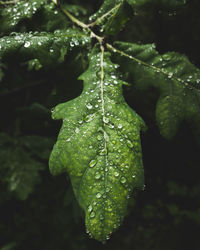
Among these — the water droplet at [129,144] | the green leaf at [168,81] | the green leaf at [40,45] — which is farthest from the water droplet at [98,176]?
the green leaf at [40,45]

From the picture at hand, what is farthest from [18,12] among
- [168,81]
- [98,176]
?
[98,176]

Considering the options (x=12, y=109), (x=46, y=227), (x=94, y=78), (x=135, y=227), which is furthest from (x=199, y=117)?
(x=46, y=227)

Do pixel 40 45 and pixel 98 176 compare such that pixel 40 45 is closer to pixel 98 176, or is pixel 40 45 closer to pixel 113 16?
pixel 113 16

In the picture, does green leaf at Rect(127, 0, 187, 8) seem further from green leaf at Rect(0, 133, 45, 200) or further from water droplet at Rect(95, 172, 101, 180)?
green leaf at Rect(0, 133, 45, 200)

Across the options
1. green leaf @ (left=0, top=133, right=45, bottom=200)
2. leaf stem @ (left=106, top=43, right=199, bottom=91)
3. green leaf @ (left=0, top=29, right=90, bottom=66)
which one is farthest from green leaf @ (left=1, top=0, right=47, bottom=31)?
green leaf @ (left=0, top=133, right=45, bottom=200)

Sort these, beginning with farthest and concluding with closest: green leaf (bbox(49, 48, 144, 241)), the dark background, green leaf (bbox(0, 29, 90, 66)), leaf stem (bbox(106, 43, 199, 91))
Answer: the dark background < leaf stem (bbox(106, 43, 199, 91)) < green leaf (bbox(0, 29, 90, 66)) < green leaf (bbox(49, 48, 144, 241))

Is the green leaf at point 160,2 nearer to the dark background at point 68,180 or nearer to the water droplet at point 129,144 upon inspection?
the dark background at point 68,180
